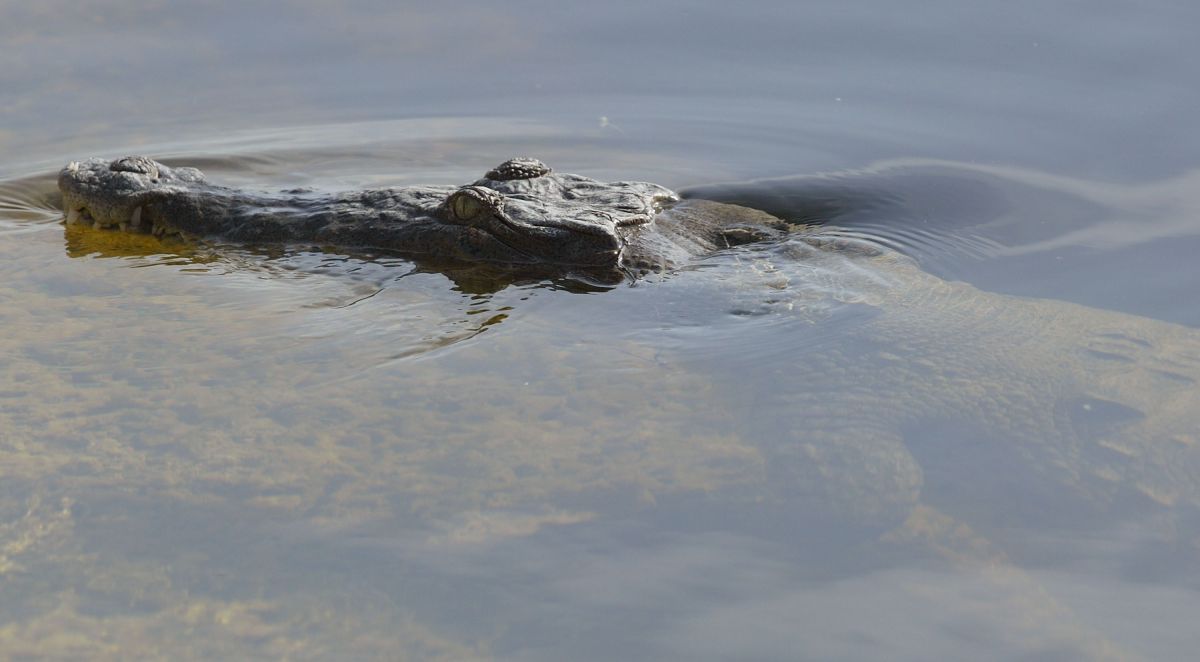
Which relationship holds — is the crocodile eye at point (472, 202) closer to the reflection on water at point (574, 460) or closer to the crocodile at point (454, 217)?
the crocodile at point (454, 217)

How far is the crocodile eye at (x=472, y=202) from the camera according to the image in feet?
17.9

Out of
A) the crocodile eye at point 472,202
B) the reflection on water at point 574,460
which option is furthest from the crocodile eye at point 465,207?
the reflection on water at point 574,460

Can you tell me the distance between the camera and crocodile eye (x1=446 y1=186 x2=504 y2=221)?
5.45 m

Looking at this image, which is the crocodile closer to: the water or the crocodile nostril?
the crocodile nostril

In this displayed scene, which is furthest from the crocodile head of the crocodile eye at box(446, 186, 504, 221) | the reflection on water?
the reflection on water

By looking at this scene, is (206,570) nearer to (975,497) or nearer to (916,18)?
(975,497)

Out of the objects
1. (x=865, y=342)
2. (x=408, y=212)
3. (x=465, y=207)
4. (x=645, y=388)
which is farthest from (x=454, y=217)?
(x=865, y=342)

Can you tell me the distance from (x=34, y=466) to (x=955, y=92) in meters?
6.07

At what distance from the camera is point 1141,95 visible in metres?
7.50

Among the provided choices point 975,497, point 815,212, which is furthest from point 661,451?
point 815,212

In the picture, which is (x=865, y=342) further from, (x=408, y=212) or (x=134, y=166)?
(x=134, y=166)

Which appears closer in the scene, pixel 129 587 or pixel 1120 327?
pixel 129 587

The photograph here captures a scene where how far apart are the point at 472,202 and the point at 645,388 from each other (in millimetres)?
1534

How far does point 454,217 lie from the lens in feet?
18.2
